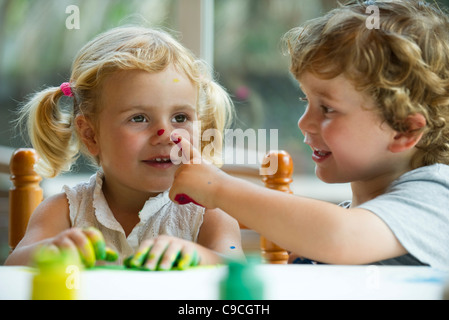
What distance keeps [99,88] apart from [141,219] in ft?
0.89

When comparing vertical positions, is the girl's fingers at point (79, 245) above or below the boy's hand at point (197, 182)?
below

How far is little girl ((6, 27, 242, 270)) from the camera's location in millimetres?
994

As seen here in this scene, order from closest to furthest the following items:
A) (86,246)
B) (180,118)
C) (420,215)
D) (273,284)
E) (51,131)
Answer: (273,284) → (86,246) → (420,215) → (180,118) → (51,131)

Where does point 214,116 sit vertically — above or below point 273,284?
above

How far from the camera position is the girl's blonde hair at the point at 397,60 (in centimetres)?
84

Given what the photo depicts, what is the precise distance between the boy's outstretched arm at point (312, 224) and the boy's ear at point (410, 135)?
0.18 metres

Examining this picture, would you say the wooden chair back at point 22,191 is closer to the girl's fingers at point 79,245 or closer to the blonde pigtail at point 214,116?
the blonde pigtail at point 214,116

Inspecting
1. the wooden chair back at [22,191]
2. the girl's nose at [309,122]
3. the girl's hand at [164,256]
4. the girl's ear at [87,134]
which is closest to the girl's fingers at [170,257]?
the girl's hand at [164,256]

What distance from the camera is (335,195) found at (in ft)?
7.61

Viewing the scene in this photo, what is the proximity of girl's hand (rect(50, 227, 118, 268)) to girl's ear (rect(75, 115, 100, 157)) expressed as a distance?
0.46 meters

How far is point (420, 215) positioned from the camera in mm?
782

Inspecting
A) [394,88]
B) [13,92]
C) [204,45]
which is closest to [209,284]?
[394,88]

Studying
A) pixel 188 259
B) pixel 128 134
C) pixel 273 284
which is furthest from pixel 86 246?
pixel 128 134

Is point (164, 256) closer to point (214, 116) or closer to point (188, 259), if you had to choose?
point (188, 259)
